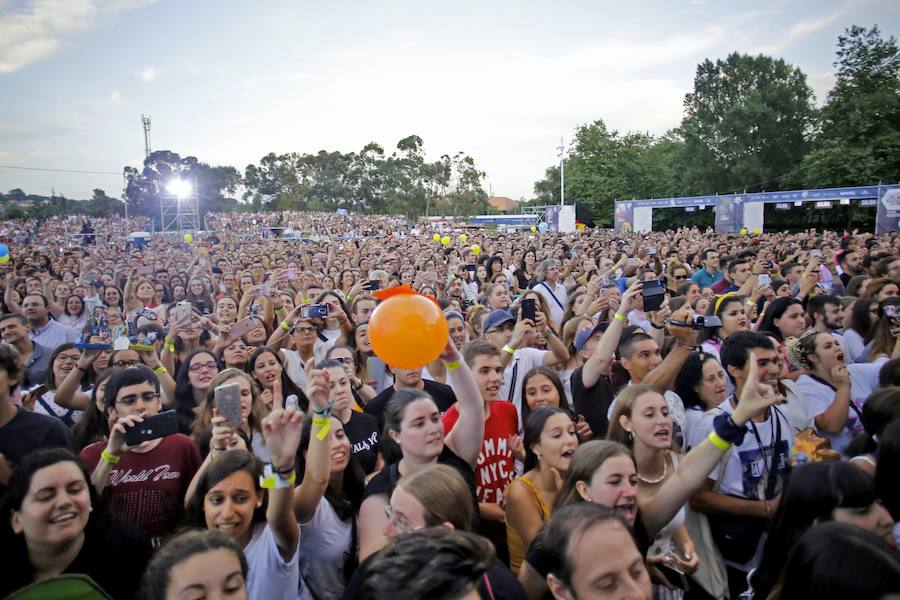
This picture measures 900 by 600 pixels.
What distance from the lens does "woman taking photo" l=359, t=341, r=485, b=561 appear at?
263cm

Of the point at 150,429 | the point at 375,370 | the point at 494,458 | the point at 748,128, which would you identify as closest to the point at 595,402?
the point at 494,458

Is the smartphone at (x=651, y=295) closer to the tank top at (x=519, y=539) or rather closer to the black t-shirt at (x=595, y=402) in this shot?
the black t-shirt at (x=595, y=402)

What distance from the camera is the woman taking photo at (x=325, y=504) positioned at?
8.50 ft

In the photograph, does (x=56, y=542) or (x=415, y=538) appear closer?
(x=415, y=538)

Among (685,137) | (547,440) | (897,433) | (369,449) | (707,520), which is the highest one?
(685,137)

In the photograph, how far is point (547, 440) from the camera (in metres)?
2.94

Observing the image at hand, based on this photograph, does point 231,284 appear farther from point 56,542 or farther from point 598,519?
point 598,519

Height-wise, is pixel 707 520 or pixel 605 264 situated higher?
pixel 605 264

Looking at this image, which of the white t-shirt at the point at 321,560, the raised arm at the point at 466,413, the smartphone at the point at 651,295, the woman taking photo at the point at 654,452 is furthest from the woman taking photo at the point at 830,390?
the white t-shirt at the point at 321,560

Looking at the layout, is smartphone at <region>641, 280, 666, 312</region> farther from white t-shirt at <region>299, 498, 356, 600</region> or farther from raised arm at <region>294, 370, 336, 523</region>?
white t-shirt at <region>299, 498, 356, 600</region>

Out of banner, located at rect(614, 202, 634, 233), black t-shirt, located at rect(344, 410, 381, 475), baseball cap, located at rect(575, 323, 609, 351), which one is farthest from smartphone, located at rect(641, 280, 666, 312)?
banner, located at rect(614, 202, 634, 233)

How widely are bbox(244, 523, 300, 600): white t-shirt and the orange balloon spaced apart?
1.00 metres

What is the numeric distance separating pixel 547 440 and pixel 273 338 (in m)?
A: 3.73

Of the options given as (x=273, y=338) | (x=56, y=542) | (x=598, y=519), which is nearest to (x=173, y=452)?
(x=56, y=542)
